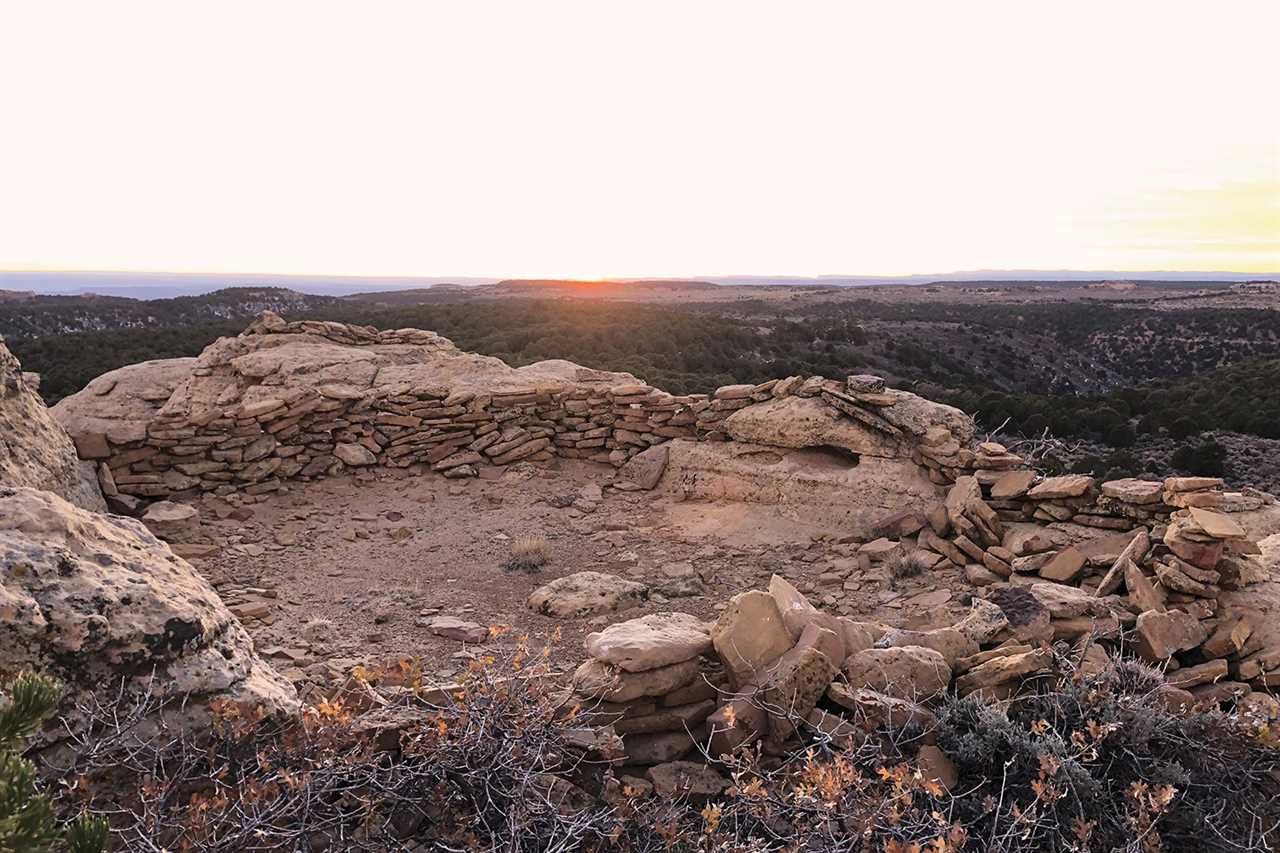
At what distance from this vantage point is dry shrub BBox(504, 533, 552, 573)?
625 centimetres

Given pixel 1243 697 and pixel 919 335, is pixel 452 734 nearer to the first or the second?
pixel 1243 697

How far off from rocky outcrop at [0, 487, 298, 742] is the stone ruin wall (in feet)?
15.0

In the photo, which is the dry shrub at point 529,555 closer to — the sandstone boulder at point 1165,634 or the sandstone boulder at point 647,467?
the sandstone boulder at point 647,467

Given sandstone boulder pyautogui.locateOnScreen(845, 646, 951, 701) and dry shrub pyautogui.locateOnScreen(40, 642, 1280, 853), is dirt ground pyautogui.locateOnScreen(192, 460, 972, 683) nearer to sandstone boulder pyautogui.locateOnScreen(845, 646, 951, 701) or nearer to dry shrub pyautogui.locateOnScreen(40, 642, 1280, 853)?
sandstone boulder pyautogui.locateOnScreen(845, 646, 951, 701)

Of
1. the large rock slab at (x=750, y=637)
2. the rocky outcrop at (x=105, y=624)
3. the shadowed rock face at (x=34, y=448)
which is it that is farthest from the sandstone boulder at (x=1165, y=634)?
the shadowed rock face at (x=34, y=448)

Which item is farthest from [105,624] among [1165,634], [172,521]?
[1165,634]

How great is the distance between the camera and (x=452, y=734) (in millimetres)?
3057

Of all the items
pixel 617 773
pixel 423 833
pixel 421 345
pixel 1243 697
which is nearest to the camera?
pixel 423 833

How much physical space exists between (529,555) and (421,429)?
2846mm

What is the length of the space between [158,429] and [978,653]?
7684 millimetres

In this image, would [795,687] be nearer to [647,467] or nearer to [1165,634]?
[1165,634]

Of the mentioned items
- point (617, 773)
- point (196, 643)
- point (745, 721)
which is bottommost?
point (617, 773)

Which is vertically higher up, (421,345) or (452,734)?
(421,345)

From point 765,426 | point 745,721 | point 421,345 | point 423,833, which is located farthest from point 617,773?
point 421,345
